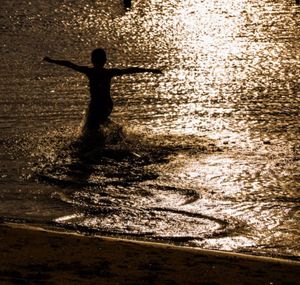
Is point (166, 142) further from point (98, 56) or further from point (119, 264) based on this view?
point (119, 264)

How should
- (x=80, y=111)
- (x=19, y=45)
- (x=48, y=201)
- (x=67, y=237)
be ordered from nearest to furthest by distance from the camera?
(x=67, y=237) → (x=48, y=201) → (x=80, y=111) → (x=19, y=45)

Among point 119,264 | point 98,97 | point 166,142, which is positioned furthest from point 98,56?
point 119,264

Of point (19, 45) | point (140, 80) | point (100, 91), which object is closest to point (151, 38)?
point (19, 45)

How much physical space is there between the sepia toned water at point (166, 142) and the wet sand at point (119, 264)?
119 cm

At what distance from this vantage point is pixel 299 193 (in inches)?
531

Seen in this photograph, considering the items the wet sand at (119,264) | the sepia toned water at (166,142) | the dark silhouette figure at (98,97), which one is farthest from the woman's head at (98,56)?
the wet sand at (119,264)

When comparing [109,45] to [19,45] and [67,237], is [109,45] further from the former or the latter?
[67,237]

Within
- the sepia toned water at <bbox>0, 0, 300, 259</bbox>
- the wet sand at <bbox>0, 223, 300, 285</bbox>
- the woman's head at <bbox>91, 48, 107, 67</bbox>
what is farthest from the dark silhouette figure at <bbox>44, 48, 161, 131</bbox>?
the wet sand at <bbox>0, 223, 300, 285</bbox>

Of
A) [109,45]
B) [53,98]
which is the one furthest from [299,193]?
[109,45]

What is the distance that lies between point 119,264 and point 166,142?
6.91m

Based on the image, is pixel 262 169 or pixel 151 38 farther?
pixel 151 38

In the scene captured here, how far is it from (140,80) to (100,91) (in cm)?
558

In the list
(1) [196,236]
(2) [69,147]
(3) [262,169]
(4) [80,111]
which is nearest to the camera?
(1) [196,236]

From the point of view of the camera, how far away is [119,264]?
30.6 feet
